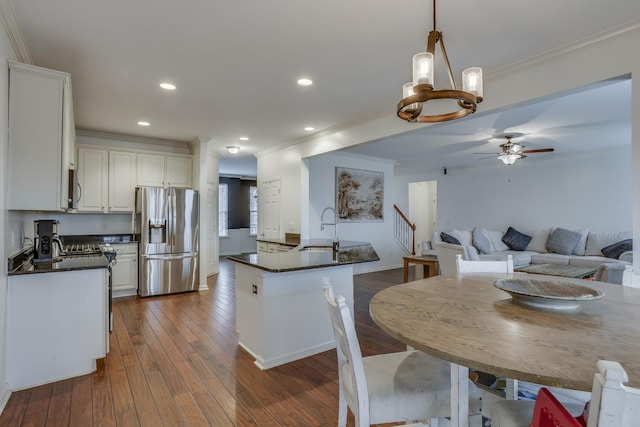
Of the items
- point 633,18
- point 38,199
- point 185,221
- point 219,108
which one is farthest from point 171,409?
point 633,18

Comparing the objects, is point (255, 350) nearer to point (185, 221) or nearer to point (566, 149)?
point (185, 221)

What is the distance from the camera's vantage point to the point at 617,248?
545 centimetres

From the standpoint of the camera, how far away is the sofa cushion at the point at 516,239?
6.82m

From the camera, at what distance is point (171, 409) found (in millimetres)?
2066

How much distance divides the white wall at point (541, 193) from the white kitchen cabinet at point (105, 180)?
634 centimetres

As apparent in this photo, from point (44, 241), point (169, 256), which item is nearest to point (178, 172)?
point (169, 256)

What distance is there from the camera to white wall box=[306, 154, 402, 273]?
618 cm

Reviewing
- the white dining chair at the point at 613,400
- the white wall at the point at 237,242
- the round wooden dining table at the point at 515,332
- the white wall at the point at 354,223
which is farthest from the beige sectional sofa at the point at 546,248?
the white wall at the point at 237,242

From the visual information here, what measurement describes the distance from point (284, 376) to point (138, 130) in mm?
4329

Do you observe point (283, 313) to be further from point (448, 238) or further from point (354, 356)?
point (448, 238)

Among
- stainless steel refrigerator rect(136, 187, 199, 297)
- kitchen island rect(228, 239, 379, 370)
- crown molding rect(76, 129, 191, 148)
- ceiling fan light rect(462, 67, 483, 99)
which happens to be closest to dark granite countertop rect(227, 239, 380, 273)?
kitchen island rect(228, 239, 379, 370)

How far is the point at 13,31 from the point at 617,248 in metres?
7.95

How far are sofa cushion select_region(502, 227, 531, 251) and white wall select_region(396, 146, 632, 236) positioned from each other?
36cm

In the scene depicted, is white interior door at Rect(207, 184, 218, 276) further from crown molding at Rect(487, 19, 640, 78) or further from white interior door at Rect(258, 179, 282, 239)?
crown molding at Rect(487, 19, 640, 78)
